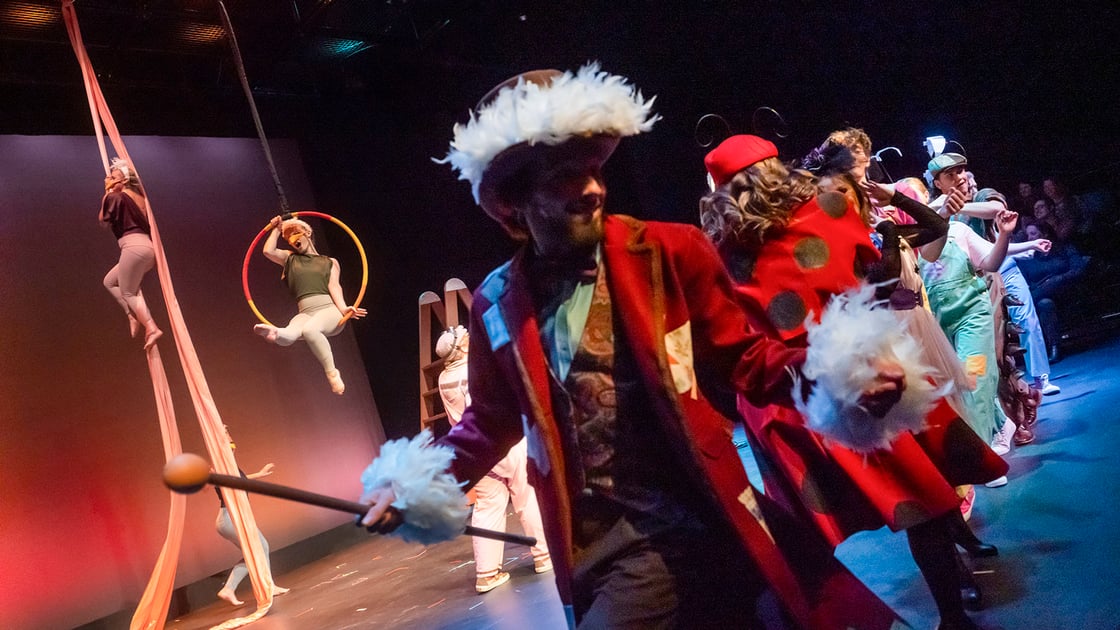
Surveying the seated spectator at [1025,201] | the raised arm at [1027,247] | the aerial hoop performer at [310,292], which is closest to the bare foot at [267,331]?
the aerial hoop performer at [310,292]

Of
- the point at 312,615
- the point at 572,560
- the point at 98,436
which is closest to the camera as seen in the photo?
the point at 572,560

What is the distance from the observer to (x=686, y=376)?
5.68ft

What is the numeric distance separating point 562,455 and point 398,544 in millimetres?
6597

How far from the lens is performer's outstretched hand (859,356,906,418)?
1.58 m

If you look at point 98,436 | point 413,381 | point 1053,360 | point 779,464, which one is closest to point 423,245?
point 413,381

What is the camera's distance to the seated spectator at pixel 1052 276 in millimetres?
7613

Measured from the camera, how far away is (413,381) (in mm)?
9016

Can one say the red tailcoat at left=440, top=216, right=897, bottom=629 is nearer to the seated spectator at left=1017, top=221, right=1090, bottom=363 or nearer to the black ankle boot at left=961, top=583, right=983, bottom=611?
the black ankle boot at left=961, top=583, right=983, bottom=611

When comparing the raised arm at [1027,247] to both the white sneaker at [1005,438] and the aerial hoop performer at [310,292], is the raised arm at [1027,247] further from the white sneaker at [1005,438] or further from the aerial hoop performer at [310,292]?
the aerial hoop performer at [310,292]

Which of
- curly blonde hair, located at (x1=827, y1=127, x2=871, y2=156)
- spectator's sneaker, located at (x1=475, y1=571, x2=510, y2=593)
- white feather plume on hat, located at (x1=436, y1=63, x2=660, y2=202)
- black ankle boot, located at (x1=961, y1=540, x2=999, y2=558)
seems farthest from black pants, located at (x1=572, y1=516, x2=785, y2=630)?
spectator's sneaker, located at (x1=475, y1=571, x2=510, y2=593)

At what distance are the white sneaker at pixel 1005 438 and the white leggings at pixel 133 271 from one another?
575cm

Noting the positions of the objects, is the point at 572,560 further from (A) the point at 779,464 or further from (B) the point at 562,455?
(A) the point at 779,464

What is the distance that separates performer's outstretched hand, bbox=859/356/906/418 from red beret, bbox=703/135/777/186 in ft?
4.21

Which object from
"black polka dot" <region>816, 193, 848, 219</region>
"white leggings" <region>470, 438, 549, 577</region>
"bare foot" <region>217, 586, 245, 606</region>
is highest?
"black polka dot" <region>816, 193, 848, 219</region>
